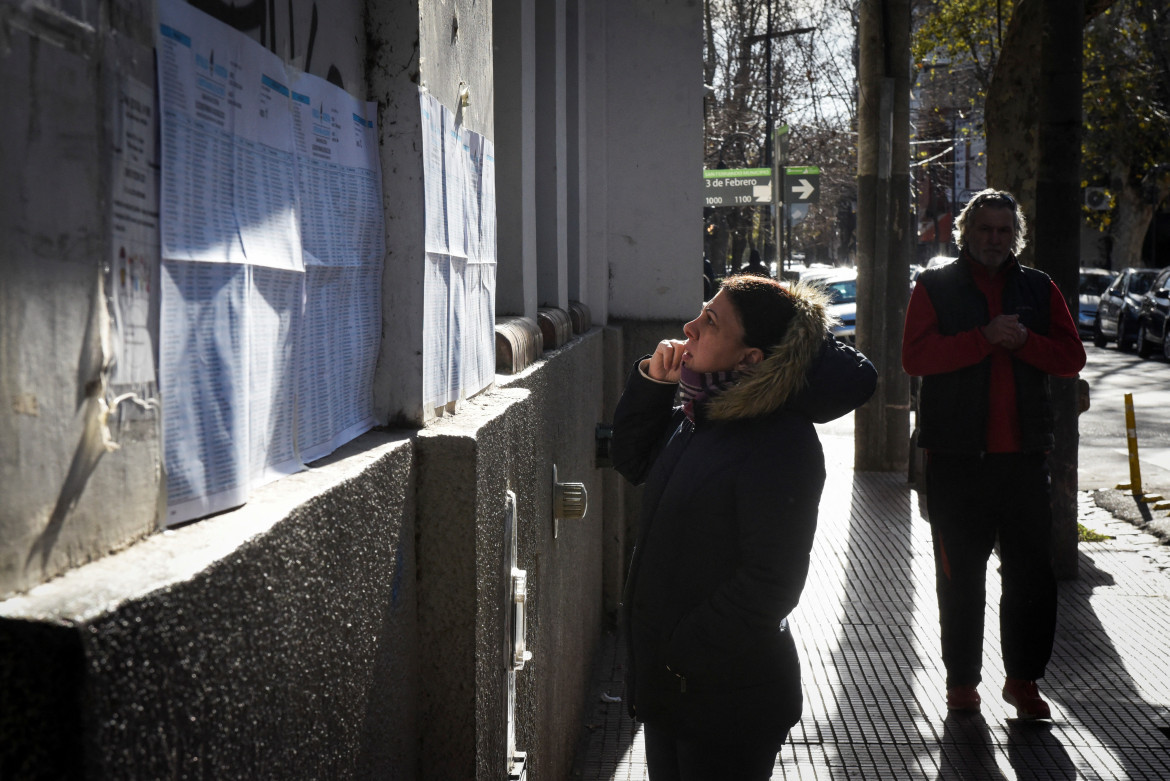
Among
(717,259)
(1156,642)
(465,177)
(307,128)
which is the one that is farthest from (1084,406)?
(717,259)

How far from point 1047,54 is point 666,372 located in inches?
196

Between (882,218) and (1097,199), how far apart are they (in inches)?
1064

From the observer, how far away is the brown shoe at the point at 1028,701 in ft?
16.2

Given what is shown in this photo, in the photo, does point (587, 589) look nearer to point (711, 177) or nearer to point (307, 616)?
point (307, 616)

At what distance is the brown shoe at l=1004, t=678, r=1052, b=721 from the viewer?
16.2ft

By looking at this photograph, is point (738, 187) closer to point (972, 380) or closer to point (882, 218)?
point (882, 218)

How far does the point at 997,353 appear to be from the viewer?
4855mm

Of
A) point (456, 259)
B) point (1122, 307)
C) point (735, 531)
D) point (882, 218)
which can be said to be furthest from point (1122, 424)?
point (456, 259)

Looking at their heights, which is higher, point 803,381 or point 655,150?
point 655,150

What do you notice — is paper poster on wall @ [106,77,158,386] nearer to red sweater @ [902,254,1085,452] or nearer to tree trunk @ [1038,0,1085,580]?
red sweater @ [902,254,1085,452]

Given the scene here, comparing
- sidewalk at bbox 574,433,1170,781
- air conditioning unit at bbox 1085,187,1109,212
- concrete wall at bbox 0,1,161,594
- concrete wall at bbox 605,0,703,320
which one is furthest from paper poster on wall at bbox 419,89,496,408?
air conditioning unit at bbox 1085,187,1109,212

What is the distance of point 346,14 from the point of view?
7.16ft

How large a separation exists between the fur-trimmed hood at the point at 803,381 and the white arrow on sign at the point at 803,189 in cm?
1774

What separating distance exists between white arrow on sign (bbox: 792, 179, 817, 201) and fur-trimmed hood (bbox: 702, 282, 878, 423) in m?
17.7
